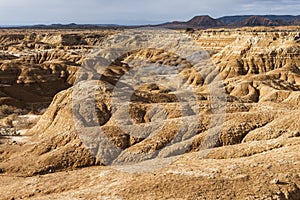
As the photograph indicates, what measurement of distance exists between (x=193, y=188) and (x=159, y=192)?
5.48 feet

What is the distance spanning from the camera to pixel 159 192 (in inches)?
774

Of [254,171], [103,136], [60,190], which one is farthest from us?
[103,136]

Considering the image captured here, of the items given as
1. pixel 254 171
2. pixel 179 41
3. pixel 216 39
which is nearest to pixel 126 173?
pixel 254 171

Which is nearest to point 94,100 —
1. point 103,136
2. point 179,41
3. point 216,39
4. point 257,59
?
point 103,136

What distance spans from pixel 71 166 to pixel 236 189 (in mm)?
14947

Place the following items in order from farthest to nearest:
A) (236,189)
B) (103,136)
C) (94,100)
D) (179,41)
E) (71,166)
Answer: (179,41)
(94,100)
(103,136)
(71,166)
(236,189)

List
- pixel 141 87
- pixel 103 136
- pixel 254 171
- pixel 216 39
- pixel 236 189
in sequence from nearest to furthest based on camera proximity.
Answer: pixel 236 189
pixel 254 171
pixel 103 136
pixel 141 87
pixel 216 39

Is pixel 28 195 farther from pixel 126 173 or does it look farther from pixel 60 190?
pixel 126 173

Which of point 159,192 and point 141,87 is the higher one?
point 159,192

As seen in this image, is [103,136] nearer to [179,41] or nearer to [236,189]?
[236,189]

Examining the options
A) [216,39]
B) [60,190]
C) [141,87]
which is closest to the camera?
[60,190]

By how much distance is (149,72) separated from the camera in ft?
391

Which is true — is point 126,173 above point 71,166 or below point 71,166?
above

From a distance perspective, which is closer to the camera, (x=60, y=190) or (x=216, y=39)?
(x=60, y=190)
